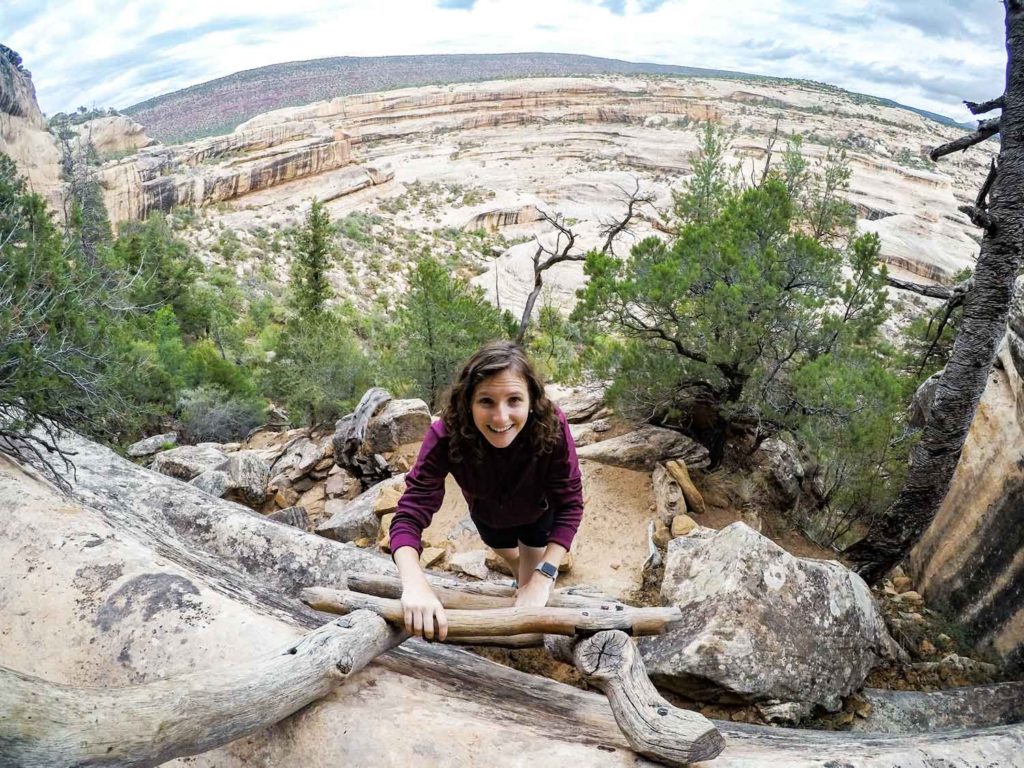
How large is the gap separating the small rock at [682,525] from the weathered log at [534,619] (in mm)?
3513

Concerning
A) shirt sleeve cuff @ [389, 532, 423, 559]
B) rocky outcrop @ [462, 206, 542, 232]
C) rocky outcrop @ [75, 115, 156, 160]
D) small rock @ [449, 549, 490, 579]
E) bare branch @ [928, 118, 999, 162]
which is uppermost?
rocky outcrop @ [75, 115, 156, 160]

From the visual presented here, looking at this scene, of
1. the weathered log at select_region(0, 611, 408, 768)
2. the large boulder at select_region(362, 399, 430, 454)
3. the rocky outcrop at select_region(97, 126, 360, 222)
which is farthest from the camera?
the rocky outcrop at select_region(97, 126, 360, 222)

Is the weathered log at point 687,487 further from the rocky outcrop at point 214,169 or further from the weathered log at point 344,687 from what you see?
the rocky outcrop at point 214,169

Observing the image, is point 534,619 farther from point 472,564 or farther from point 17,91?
point 17,91

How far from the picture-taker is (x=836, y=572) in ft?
14.2

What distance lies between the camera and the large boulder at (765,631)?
3.74 meters

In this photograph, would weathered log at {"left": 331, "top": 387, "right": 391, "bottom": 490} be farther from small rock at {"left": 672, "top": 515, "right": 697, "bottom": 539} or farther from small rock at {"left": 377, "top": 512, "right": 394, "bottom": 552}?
small rock at {"left": 672, "top": 515, "right": 697, "bottom": 539}

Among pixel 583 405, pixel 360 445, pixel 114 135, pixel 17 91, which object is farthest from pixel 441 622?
pixel 114 135

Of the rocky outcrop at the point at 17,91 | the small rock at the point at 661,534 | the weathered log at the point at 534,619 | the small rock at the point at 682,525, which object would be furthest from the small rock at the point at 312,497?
the rocky outcrop at the point at 17,91

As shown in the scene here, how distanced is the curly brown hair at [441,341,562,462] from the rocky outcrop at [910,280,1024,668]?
13.0 feet

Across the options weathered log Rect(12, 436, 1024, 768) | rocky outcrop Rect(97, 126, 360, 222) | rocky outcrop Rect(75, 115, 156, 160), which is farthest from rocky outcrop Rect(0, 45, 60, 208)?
weathered log Rect(12, 436, 1024, 768)

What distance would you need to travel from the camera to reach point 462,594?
3016mm

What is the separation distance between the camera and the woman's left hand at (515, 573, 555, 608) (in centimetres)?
271

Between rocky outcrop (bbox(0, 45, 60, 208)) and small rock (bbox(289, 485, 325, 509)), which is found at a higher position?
rocky outcrop (bbox(0, 45, 60, 208))
